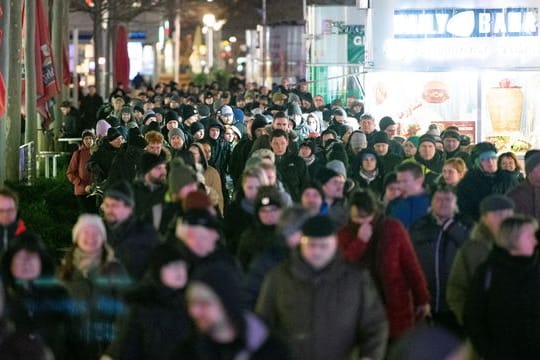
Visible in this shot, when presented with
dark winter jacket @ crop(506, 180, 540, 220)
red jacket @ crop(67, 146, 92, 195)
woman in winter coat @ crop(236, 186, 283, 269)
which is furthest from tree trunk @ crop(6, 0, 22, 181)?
woman in winter coat @ crop(236, 186, 283, 269)

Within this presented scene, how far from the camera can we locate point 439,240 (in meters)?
11.8

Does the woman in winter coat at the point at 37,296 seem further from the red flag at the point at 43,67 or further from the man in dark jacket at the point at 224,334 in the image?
the red flag at the point at 43,67

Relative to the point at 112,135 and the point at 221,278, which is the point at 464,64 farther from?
the point at 221,278

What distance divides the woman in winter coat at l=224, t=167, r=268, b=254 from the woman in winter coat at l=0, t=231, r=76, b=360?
3.28m

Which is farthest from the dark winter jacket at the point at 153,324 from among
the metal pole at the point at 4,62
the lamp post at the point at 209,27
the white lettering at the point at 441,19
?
the lamp post at the point at 209,27

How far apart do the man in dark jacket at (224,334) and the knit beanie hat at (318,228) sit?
53.0 inches

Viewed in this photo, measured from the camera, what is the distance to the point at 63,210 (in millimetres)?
24859

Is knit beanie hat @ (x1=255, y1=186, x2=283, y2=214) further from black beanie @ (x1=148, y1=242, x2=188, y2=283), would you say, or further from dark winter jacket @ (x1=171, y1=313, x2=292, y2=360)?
dark winter jacket @ (x1=171, y1=313, x2=292, y2=360)

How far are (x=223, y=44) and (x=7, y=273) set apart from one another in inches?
4747

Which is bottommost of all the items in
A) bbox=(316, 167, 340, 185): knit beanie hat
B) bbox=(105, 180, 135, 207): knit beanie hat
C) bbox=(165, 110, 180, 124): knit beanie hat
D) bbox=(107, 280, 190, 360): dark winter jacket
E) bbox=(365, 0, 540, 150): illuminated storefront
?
bbox=(107, 280, 190, 360): dark winter jacket

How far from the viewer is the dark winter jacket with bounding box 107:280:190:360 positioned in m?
8.53

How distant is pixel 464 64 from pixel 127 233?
40.1ft

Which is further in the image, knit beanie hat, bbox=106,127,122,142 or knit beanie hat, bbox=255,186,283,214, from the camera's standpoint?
knit beanie hat, bbox=106,127,122,142

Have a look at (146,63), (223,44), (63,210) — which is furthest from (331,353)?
(223,44)
